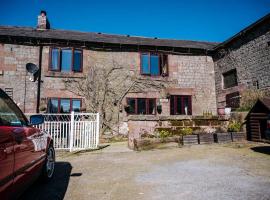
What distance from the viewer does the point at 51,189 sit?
153 inches

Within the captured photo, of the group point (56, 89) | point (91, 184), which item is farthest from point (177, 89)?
point (91, 184)

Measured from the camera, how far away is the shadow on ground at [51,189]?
11.5 feet

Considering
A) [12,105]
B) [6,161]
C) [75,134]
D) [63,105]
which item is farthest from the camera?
[63,105]

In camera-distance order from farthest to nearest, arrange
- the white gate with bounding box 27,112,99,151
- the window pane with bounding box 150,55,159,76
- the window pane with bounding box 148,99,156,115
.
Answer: the window pane with bounding box 150,55,159,76 → the window pane with bounding box 148,99,156,115 → the white gate with bounding box 27,112,99,151

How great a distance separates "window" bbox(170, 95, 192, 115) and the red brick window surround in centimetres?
660

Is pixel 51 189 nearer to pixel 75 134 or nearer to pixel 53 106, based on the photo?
pixel 75 134

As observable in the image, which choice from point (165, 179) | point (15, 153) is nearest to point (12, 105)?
point (15, 153)

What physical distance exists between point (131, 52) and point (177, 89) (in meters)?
4.09

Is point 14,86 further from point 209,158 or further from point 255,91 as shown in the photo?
point 255,91

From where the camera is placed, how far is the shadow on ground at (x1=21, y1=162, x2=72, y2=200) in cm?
351

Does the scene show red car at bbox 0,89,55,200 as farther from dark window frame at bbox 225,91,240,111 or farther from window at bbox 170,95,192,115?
dark window frame at bbox 225,91,240,111

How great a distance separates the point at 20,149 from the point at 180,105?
13.0m

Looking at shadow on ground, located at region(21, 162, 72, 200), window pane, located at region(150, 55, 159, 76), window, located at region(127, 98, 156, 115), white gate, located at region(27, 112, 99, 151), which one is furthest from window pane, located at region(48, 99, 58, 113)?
shadow on ground, located at region(21, 162, 72, 200)

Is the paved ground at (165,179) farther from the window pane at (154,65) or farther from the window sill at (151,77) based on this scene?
the window pane at (154,65)
